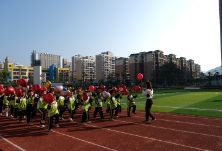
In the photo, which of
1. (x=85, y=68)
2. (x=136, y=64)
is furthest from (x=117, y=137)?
(x=85, y=68)

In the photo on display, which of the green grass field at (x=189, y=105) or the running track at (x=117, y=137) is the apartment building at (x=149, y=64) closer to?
the green grass field at (x=189, y=105)

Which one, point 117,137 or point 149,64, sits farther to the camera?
point 149,64

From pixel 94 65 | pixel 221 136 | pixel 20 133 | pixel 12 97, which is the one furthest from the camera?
pixel 94 65

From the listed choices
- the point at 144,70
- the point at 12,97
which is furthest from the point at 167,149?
the point at 144,70

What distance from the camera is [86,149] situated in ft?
18.5

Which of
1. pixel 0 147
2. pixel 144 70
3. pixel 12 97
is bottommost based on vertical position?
pixel 0 147

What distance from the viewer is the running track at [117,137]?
5.79m

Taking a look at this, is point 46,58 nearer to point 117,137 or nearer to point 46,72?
point 46,72

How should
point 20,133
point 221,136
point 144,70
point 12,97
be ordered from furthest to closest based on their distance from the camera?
point 144,70 < point 12,97 < point 20,133 < point 221,136

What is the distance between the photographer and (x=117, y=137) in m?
6.79

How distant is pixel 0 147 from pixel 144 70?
89.9 m

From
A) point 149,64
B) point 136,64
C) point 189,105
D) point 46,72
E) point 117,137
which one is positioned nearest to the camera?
point 117,137

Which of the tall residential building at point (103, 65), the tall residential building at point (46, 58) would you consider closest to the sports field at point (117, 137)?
the tall residential building at point (103, 65)

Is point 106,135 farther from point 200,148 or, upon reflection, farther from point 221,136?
point 221,136
